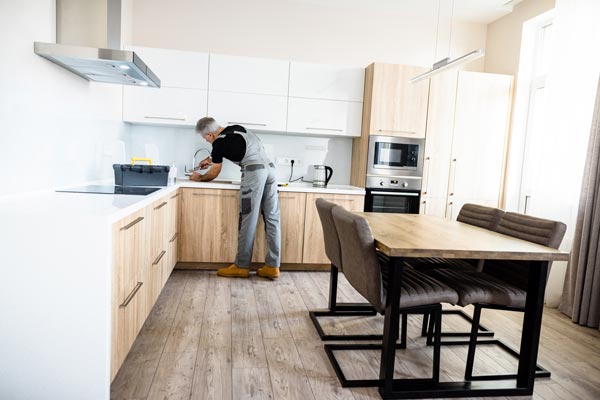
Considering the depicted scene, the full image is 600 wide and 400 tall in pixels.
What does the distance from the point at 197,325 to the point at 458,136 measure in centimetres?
301

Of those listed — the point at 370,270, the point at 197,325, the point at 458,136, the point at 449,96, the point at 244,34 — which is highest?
the point at 244,34

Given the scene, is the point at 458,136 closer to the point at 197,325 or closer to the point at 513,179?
the point at 513,179

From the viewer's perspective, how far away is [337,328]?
276 cm

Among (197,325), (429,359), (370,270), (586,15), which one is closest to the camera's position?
(370,270)

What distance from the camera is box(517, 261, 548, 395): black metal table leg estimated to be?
206 centimetres

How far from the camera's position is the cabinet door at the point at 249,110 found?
4.02 metres

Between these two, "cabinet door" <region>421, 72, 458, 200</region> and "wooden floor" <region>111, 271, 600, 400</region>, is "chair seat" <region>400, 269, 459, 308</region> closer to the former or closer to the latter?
"wooden floor" <region>111, 271, 600, 400</region>

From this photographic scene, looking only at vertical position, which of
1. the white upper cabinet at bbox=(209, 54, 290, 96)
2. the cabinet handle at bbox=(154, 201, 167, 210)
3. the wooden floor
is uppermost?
the white upper cabinet at bbox=(209, 54, 290, 96)

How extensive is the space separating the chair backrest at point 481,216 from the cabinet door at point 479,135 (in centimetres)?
130

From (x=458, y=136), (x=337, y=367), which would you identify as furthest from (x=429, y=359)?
(x=458, y=136)

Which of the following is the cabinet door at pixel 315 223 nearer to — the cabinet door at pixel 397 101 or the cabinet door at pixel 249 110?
the cabinet door at pixel 397 101

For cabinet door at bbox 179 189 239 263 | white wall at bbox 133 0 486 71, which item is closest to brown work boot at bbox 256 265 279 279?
cabinet door at bbox 179 189 239 263

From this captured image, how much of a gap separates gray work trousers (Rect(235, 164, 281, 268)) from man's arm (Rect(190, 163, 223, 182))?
0.36m

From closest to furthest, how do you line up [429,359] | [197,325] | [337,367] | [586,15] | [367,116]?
[337,367]
[429,359]
[197,325]
[586,15]
[367,116]
